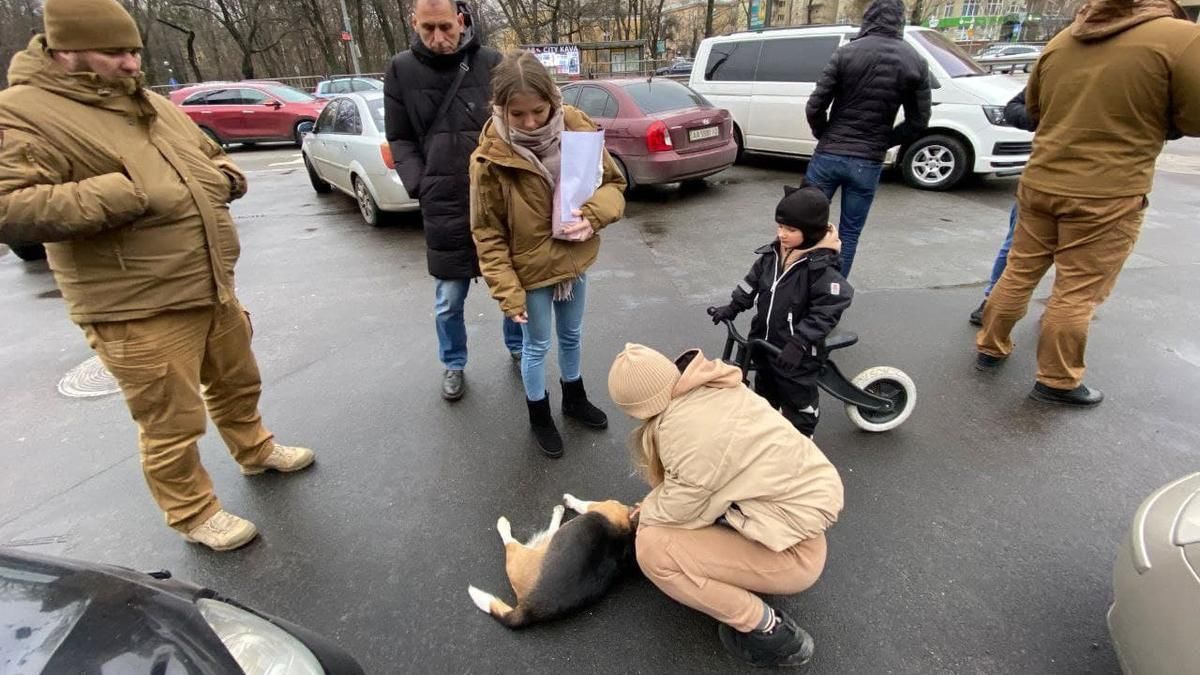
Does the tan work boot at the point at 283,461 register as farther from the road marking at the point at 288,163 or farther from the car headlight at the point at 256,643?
the road marking at the point at 288,163

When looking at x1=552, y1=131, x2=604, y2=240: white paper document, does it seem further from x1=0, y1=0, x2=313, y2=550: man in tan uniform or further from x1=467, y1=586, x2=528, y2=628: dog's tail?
x1=467, y1=586, x2=528, y2=628: dog's tail

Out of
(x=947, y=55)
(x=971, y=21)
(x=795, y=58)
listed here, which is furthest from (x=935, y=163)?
(x=971, y=21)

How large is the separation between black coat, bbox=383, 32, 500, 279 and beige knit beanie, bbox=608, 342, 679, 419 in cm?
177

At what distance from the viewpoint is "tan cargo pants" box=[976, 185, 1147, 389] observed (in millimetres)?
2939

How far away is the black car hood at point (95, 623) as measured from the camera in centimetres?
107

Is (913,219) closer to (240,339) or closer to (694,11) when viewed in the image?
(240,339)

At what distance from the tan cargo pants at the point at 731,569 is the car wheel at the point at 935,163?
7.77 m

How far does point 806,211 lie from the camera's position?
7.84 feet

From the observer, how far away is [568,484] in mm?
2822

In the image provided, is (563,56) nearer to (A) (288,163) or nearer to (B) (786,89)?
(A) (288,163)

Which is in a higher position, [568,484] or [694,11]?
[694,11]

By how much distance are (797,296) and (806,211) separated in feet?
1.22

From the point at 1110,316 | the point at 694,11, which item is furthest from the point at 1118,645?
the point at 694,11

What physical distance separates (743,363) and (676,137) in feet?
19.1
